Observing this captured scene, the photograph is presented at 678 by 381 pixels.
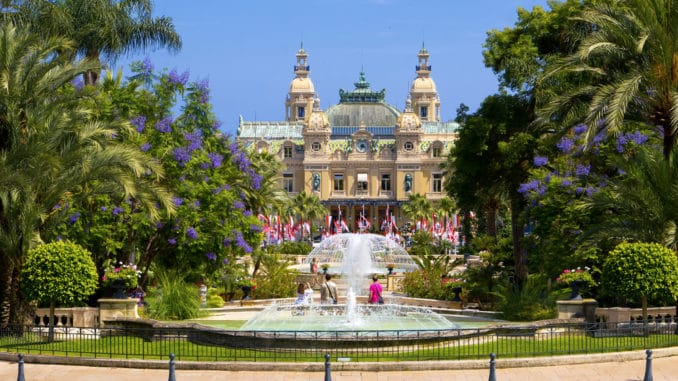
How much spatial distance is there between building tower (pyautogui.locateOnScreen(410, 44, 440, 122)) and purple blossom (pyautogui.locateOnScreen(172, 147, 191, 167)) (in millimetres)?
121565

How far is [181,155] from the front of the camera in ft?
98.8

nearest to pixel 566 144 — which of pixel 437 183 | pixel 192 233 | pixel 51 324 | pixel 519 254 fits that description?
pixel 519 254

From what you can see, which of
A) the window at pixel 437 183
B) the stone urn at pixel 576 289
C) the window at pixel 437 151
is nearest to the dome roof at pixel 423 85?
the window at pixel 437 151

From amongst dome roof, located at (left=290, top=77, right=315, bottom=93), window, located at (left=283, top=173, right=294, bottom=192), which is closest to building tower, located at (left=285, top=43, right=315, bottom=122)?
dome roof, located at (left=290, top=77, right=315, bottom=93)

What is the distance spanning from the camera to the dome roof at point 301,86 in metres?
158

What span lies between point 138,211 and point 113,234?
4.41ft

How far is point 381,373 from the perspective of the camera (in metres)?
18.1

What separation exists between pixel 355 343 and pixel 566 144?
38.4 ft

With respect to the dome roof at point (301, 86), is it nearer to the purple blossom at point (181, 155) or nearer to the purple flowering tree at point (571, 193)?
the purple blossom at point (181, 155)

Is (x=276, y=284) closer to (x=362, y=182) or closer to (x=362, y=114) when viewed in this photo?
(x=362, y=182)

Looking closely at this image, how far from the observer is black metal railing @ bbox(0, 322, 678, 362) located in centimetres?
1925

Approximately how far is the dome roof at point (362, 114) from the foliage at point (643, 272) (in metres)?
126

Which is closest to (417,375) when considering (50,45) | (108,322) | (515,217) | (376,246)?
(108,322)

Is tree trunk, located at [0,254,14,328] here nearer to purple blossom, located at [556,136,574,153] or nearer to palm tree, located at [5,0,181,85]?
palm tree, located at [5,0,181,85]
